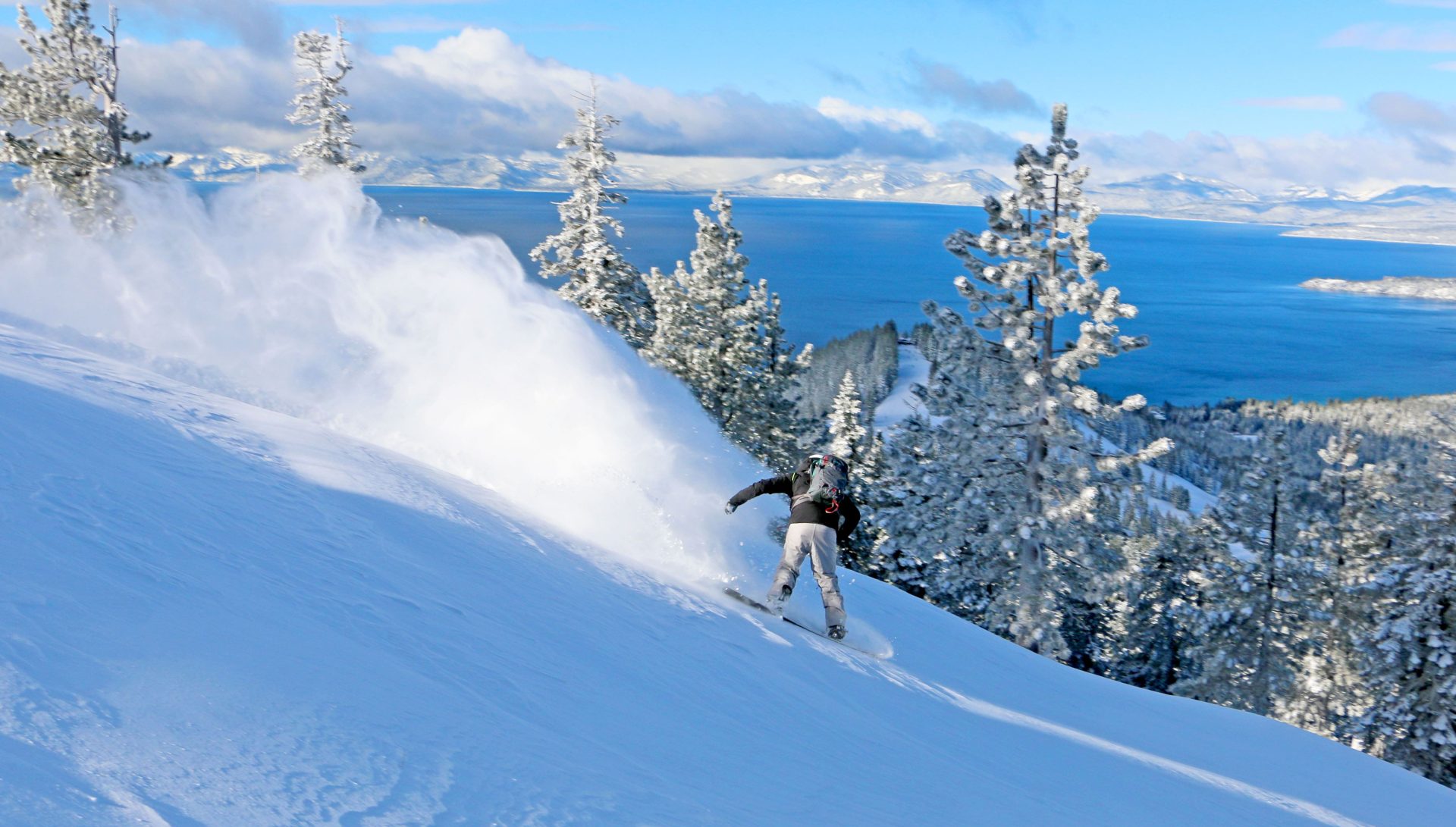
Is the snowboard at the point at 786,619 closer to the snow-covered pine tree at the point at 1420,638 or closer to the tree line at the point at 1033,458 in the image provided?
the tree line at the point at 1033,458

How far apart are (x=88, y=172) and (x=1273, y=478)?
115ft

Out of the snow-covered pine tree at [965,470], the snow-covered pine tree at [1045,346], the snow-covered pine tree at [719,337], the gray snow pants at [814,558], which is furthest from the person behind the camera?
the snow-covered pine tree at [719,337]

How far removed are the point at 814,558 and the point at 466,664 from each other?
4.25 metres

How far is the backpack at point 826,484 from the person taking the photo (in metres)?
8.75

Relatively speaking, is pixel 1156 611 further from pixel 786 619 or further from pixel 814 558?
pixel 814 558

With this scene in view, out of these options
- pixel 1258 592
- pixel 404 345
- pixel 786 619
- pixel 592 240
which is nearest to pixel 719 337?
pixel 592 240

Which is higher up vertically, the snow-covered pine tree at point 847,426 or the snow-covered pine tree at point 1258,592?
the snow-covered pine tree at point 847,426

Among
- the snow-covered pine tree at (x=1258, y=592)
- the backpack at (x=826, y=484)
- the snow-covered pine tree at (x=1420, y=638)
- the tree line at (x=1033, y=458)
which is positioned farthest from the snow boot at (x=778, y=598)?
the snow-covered pine tree at (x=1258, y=592)

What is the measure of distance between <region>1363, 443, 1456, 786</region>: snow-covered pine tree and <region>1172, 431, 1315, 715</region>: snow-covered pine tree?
3550 mm

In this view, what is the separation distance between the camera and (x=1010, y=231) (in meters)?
21.7

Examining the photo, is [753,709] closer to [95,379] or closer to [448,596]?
[448,596]

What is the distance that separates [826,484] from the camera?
8750 millimetres

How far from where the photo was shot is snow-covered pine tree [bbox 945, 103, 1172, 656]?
2088cm

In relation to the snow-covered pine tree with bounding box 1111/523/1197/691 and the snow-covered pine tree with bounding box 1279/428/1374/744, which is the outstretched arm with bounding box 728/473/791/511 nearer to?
the snow-covered pine tree with bounding box 1279/428/1374/744
